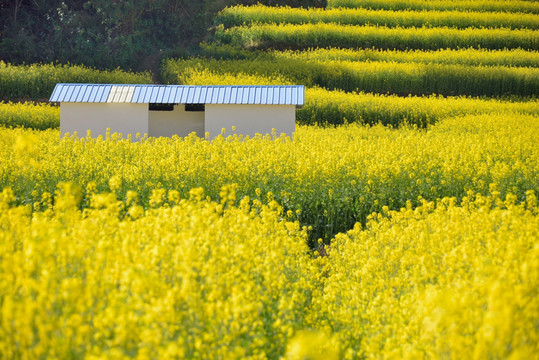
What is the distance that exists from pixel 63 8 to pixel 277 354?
91.7 feet

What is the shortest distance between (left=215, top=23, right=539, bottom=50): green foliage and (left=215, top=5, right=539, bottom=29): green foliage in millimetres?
1613

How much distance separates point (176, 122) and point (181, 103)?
851 millimetres

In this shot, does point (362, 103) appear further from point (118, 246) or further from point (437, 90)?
point (118, 246)

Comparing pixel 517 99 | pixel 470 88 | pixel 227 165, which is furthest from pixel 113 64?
pixel 227 165

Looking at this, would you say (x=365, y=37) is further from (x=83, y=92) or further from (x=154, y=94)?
(x=83, y=92)

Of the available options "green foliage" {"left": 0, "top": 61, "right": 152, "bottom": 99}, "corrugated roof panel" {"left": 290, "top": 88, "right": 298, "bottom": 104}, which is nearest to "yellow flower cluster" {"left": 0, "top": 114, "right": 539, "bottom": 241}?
"corrugated roof panel" {"left": 290, "top": 88, "right": 298, "bottom": 104}

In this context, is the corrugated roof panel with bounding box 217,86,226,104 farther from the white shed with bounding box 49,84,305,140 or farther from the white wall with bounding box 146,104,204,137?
the white wall with bounding box 146,104,204,137

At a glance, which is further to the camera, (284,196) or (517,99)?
(517,99)

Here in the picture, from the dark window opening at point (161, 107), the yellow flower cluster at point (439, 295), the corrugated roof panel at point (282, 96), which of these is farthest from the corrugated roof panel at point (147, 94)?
the yellow flower cluster at point (439, 295)

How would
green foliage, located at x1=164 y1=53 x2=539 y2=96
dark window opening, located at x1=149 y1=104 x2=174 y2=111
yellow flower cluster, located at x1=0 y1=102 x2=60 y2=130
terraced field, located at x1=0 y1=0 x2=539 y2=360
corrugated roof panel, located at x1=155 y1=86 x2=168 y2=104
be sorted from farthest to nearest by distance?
1. green foliage, located at x1=164 y1=53 x2=539 y2=96
2. yellow flower cluster, located at x1=0 y1=102 x2=60 y2=130
3. dark window opening, located at x1=149 y1=104 x2=174 y2=111
4. corrugated roof panel, located at x1=155 y1=86 x2=168 y2=104
5. terraced field, located at x1=0 y1=0 x2=539 y2=360

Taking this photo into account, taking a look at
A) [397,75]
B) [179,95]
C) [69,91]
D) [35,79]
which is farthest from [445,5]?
[69,91]

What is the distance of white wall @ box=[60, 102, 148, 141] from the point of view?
15.4 metres

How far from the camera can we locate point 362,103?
22125mm

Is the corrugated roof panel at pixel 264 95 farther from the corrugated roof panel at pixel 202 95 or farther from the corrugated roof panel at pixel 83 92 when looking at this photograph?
the corrugated roof panel at pixel 83 92
